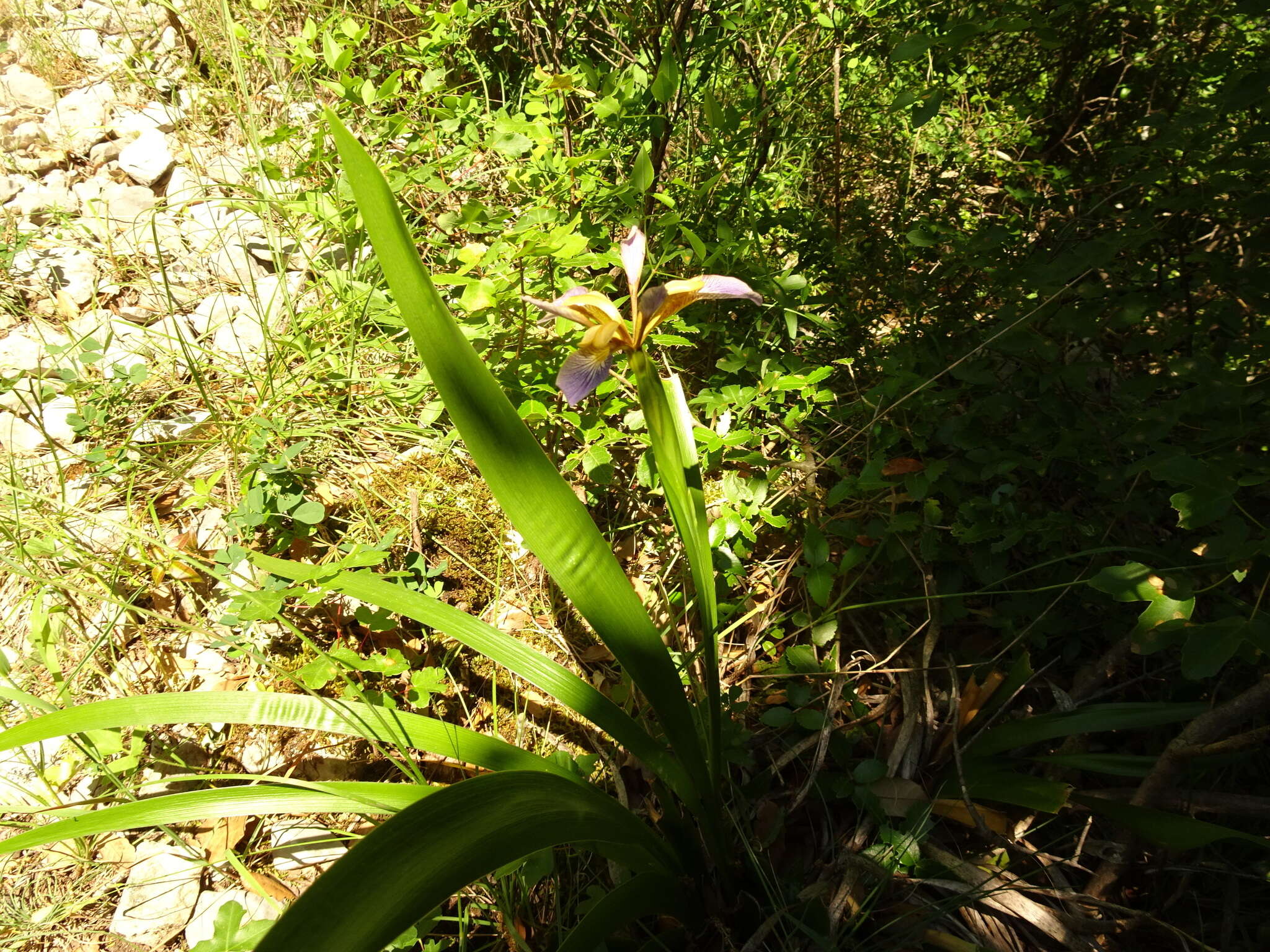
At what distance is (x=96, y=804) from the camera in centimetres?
142

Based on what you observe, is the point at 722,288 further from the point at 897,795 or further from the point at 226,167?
the point at 226,167

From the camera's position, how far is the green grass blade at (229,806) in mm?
897

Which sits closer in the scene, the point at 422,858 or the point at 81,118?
the point at 422,858

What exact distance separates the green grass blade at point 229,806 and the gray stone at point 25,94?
3.05 meters

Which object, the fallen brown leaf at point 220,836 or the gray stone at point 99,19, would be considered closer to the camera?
the fallen brown leaf at point 220,836

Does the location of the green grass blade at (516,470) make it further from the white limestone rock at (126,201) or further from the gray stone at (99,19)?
the gray stone at (99,19)

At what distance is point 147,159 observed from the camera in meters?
2.62

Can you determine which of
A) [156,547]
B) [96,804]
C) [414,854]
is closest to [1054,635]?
[414,854]

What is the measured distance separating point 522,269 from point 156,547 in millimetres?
1115

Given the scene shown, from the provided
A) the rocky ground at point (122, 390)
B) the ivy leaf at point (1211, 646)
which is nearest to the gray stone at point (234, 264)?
the rocky ground at point (122, 390)

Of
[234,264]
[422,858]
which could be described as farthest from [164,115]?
[422,858]

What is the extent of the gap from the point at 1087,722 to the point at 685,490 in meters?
0.77

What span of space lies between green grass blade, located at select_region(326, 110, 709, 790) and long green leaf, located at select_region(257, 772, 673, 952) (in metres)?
0.22

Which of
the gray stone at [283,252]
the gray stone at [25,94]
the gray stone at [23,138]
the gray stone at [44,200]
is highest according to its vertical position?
the gray stone at [25,94]
